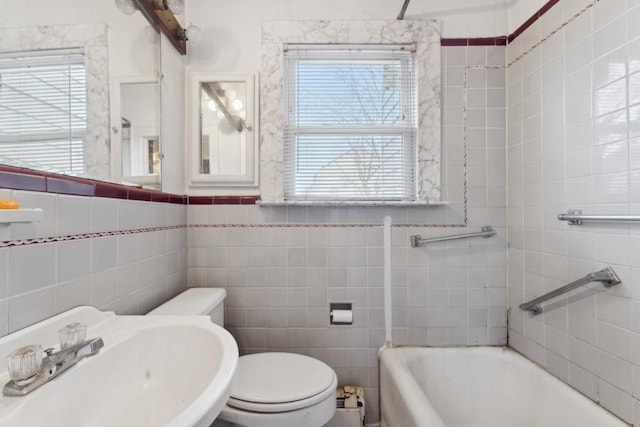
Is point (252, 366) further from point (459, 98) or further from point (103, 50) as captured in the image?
point (459, 98)

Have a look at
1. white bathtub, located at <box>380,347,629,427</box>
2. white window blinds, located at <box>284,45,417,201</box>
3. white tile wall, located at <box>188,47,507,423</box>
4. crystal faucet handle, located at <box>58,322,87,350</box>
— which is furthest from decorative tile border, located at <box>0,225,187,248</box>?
white bathtub, located at <box>380,347,629,427</box>

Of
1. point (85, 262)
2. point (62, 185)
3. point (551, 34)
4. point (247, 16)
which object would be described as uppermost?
point (247, 16)

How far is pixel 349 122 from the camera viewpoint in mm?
1656

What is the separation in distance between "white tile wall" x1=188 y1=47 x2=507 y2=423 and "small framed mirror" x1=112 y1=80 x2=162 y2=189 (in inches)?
15.5

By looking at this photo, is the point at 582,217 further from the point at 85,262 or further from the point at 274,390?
the point at 85,262

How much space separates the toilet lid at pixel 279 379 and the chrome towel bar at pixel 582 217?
1.18 metres

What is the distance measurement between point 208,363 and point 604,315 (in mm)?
1419

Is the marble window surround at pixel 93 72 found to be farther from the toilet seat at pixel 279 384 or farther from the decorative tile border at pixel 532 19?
the decorative tile border at pixel 532 19

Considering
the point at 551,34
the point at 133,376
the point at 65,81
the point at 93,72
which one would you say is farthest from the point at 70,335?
the point at 551,34

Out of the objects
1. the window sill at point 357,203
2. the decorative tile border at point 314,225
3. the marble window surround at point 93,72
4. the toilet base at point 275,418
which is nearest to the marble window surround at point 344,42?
the window sill at point 357,203

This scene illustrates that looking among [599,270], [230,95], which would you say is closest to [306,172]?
[230,95]

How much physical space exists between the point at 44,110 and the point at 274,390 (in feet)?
3.87

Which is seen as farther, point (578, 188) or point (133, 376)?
point (578, 188)

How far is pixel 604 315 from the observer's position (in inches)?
43.4
